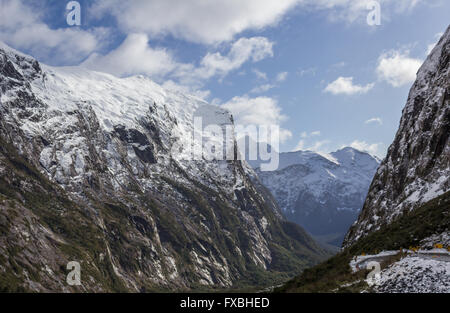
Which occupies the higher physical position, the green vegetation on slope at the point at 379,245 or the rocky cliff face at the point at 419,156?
the rocky cliff face at the point at 419,156

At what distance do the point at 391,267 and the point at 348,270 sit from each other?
10249 millimetres

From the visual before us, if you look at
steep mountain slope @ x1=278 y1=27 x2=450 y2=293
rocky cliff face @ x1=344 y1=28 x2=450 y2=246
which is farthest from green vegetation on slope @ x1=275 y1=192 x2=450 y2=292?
rocky cliff face @ x1=344 y1=28 x2=450 y2=246

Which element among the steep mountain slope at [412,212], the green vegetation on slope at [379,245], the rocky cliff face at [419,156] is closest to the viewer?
the steep mountain slope at [412,212]

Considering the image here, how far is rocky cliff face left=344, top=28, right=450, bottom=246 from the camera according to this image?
10131cm

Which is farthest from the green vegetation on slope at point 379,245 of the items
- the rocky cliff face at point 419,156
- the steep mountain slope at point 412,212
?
the rocky cliff face at point 419,156

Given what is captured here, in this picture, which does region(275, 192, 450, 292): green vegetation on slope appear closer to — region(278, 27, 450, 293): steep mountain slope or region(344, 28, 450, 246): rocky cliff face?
region(278, 27, 450, 293): steep mountain slope

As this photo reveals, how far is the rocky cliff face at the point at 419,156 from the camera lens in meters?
101

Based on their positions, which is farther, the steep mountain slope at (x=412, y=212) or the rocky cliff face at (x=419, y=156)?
the rocky cliff face at (x=419, y=156)

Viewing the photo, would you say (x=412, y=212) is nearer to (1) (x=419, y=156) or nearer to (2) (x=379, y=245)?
(2) (x=379, y=245)

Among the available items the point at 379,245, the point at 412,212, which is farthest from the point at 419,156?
the point at 379,245

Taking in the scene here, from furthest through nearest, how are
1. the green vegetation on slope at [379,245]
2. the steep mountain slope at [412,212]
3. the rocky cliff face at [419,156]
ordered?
the rocky cliff face at [419,156], the green vegetation on slope at [379,245], the steep mountain slope at [412,212]

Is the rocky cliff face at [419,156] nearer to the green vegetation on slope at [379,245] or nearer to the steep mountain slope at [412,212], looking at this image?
the steep mountain slope at [412,212]
